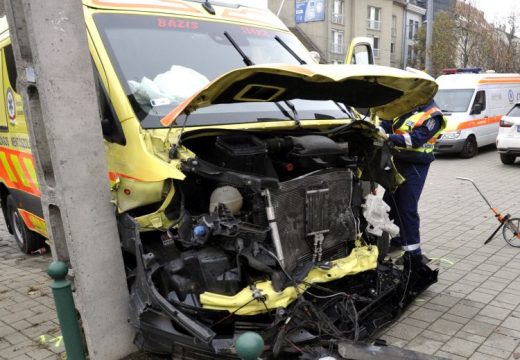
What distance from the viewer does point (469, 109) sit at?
13.5 metres

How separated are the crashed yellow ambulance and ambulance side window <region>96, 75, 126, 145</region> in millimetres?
11

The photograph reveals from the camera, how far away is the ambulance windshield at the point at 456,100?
13734 millimetres

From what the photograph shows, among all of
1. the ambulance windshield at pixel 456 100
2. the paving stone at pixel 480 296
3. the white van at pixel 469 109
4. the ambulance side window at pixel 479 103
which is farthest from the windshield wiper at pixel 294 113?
the ambulance side window at pixel 479 103

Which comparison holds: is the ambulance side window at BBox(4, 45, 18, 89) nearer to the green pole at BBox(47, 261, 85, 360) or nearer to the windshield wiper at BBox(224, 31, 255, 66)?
the windshield wiper at BBox(224, 31, 255, 66)

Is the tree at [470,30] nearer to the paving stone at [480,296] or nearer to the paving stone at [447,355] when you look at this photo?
the paving stone at [480,296]

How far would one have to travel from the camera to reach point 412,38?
5034 centimetres

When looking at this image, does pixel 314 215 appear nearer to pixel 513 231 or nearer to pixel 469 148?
pixel 513 231

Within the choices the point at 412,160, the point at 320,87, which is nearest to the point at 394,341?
the point at 412,160

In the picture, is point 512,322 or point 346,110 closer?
point 512,322

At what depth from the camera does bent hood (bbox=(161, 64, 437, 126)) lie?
280 centimetres

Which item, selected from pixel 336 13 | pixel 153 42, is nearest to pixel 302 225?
pixel 153 42

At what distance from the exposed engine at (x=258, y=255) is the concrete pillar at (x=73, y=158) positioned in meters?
0.21

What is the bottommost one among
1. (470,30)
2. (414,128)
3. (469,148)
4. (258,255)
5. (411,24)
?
(469,148)

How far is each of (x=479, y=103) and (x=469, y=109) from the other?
21.4 inches
